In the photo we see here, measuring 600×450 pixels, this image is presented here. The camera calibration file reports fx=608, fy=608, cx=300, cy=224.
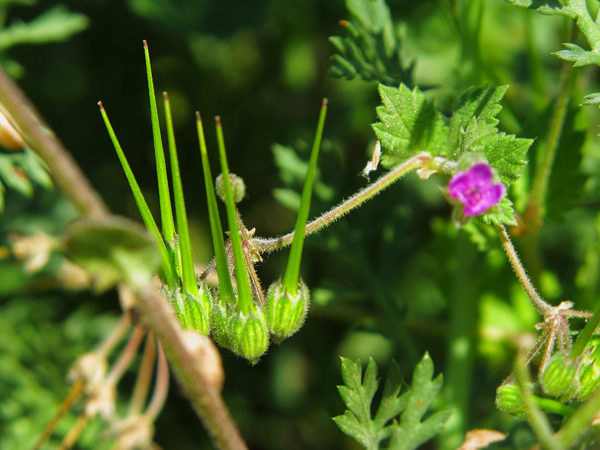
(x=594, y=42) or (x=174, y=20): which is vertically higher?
(x=594, y=42)

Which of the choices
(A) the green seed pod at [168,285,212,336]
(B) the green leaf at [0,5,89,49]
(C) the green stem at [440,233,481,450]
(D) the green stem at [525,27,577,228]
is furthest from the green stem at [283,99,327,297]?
(B) the green leaf at [0,5,89,49]

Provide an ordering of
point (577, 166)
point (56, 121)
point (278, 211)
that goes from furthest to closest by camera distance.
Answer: point (278, 211)
point (56, 121)
point (577, 166)

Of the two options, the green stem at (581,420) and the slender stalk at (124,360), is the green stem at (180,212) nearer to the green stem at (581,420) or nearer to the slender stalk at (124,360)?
the slender stalk at (124,360)

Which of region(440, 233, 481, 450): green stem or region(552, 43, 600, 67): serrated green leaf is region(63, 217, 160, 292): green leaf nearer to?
region(552, 43, 600, 67): serrated green leaf

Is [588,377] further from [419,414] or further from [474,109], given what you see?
[474,109]

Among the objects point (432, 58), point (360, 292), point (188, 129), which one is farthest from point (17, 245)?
point (432, 58)

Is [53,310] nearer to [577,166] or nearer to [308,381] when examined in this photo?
[308,381]

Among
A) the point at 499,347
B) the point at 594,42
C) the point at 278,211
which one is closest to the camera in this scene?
the point at 594,42
